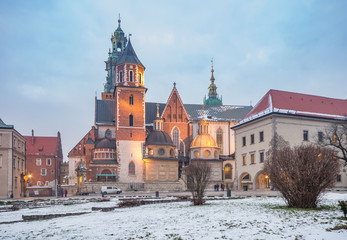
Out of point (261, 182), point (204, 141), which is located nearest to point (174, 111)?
point (204, 141)

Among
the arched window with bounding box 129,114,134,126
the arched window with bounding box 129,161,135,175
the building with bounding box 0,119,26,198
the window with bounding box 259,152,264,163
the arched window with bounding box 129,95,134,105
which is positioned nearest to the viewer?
the building with bounding box 0,119,26,198

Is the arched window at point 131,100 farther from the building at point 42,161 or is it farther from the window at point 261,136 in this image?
the window at point 261,136

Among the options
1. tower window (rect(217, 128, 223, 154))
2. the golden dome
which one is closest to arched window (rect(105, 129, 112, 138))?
the golden dome

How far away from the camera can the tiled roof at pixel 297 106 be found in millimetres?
47344

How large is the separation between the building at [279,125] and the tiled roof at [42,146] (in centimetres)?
4593

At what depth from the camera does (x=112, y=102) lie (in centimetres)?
7744

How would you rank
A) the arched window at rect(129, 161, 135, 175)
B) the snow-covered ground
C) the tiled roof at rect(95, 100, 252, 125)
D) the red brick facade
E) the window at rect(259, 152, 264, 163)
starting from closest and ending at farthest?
the snow-covered ground
the window at rect(259, 152, 264, 163)
the arched window at rect(129, 161, 135, 175)
the red brick facade
the tiled roof at rect(95, 100, 252, 125)

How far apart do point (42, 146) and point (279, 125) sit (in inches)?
2196

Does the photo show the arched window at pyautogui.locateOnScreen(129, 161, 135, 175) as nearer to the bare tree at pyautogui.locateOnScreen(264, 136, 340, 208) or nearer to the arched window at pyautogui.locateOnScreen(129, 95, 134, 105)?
the arched window at pyautogui.locateOnScreen(129, 95, 134, 105)

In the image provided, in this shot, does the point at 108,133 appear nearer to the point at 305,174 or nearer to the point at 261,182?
the point at 261,182

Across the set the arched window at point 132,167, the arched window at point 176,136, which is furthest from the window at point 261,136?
the arched window at point 176,136

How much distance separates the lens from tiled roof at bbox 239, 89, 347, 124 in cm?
4734

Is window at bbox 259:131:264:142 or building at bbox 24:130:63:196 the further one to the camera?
building at bbox 24:130:63:196

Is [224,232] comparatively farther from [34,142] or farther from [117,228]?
[34,142]
